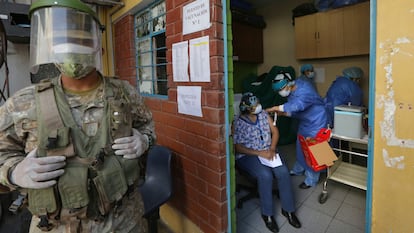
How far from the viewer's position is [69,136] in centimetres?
79

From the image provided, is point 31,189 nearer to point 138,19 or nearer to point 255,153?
point 255,153

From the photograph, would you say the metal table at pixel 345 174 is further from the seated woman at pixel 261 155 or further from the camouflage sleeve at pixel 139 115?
the camouflage sleeve at pixel 139 115

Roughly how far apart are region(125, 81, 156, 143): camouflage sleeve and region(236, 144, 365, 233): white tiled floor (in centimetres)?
135

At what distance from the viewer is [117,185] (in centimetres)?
86

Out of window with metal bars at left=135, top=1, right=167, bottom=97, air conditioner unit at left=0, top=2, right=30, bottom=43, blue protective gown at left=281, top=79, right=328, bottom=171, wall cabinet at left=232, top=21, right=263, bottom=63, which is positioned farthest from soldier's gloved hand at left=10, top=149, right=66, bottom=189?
wall cabinet at left=232, top=21, right=263, bottom=63

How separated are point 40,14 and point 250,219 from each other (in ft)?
6.74

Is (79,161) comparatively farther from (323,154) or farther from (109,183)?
(323,154)

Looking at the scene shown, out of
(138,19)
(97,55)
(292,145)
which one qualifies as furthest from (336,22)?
(97,55)

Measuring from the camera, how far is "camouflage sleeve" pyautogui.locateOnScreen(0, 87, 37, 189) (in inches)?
31.8

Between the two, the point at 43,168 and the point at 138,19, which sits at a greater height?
the point at 138,19

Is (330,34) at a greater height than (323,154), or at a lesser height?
greater

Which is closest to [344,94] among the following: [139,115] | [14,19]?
[139,115]

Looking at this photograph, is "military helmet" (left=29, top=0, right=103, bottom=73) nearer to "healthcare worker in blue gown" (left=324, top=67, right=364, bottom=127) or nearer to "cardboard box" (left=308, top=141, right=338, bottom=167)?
"cardboard box" (left=308, top=141, right=338, bottom=167)

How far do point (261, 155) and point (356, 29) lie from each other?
254cm
